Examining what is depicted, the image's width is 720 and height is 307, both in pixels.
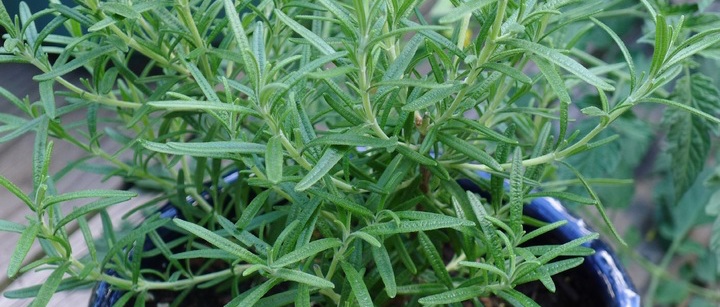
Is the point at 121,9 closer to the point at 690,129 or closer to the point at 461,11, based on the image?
the point at 461,11

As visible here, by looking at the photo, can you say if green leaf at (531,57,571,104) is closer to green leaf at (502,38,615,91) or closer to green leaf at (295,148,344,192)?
green leaf at (502,38,615,91)

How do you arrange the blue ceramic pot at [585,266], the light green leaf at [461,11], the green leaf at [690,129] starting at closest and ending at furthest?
the light green leaf at [461,11], the blue ceramic pot at [585,266], the green leaf at [690,129]

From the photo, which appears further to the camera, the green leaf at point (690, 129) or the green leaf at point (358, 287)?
the green leaf at point (690, 129)

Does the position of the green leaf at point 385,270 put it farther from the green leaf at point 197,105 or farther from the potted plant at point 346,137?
the green leaf at point 197,105

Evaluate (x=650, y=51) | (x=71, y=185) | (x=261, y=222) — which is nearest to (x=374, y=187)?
(x=261, y=222)

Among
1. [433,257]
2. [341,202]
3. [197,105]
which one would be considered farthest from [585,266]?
[197,105]

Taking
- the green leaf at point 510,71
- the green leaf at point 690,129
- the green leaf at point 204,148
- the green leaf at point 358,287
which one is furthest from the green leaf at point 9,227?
the green leaf at point 690,129

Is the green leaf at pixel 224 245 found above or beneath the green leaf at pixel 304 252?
above
